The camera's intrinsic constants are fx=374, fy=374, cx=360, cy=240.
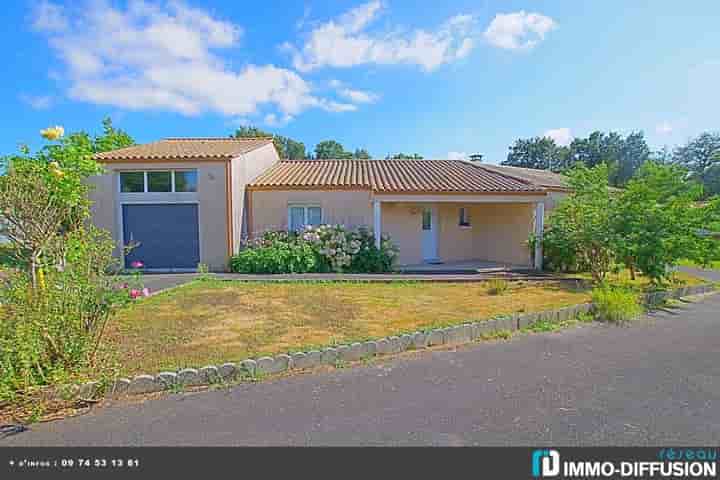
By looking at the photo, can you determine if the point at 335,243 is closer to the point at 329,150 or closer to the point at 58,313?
the point at 58,313

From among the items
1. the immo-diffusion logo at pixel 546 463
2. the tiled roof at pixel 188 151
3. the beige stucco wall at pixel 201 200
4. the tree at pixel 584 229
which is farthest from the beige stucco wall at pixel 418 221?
the immo-diffusion logo at pixel 546 463

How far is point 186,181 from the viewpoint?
42.8ft

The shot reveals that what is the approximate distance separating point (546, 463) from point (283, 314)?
17.9ft

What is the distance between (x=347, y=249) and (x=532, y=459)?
397 inches

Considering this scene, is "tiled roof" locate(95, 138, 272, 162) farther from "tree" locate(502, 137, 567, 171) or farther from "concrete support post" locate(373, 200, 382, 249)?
"tree" locate(502, 137, 567, 171)

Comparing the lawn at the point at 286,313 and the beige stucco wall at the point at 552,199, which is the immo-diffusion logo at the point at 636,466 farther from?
the beige stucco wall at the point at 552,199

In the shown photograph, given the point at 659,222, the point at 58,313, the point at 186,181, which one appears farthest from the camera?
the point at 186,181

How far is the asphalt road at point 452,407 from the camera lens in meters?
3.48

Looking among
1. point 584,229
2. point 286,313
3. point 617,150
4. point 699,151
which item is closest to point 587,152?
point 617,150

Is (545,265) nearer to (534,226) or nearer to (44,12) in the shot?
(534,226)

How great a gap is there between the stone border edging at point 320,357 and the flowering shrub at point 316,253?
661 centimetres

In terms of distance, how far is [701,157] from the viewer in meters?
49.2

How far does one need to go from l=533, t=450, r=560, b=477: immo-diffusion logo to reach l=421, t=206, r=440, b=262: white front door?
1255 centimetres

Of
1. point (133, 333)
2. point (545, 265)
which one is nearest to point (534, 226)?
point (545, 265)
